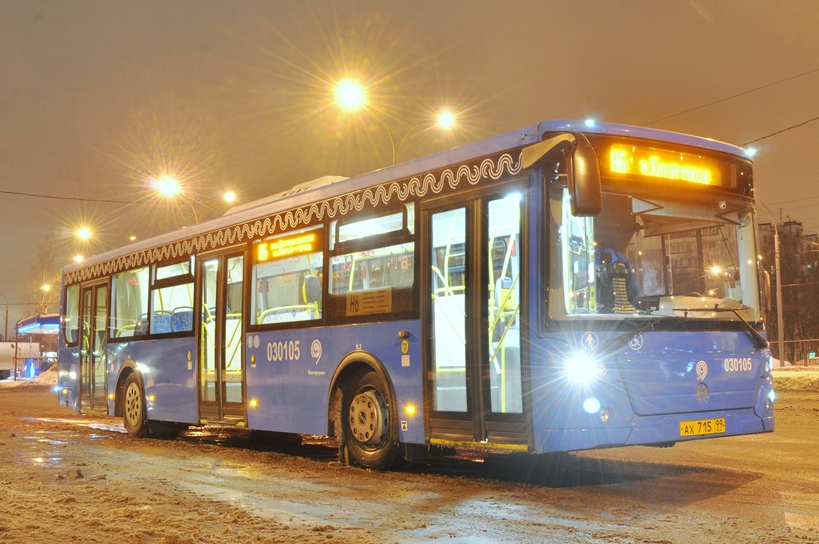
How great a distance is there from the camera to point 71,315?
19.3m

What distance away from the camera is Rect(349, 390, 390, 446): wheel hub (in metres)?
10.3

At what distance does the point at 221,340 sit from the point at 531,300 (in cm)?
649

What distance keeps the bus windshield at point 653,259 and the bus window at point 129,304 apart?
9.57 m

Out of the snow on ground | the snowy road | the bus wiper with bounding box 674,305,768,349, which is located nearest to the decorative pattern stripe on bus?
the bus wiper with bounding box 674,305,768,349

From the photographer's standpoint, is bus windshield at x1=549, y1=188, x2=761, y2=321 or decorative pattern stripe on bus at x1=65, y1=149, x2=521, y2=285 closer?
bus windshield at x1=549, y1=188, x2=761, y2=321

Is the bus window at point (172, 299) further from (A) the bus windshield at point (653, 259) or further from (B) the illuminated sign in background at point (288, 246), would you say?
(A) the bus windshield at point (653, 259)

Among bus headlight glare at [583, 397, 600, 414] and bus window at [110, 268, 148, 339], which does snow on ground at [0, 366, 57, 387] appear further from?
bus headlight glare at [583, 397, 600, 414]

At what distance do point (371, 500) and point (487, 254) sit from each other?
2488mm

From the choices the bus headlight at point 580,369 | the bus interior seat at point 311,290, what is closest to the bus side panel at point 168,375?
the bus interior seat at point 311,290

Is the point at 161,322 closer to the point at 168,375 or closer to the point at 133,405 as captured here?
the point at 168,375

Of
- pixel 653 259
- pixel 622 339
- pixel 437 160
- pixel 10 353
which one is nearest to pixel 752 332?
pixel 653 259

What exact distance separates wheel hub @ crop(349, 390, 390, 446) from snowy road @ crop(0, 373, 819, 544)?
0.45 meters

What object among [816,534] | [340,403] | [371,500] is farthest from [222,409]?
[816,534]

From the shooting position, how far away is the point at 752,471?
9727mm
